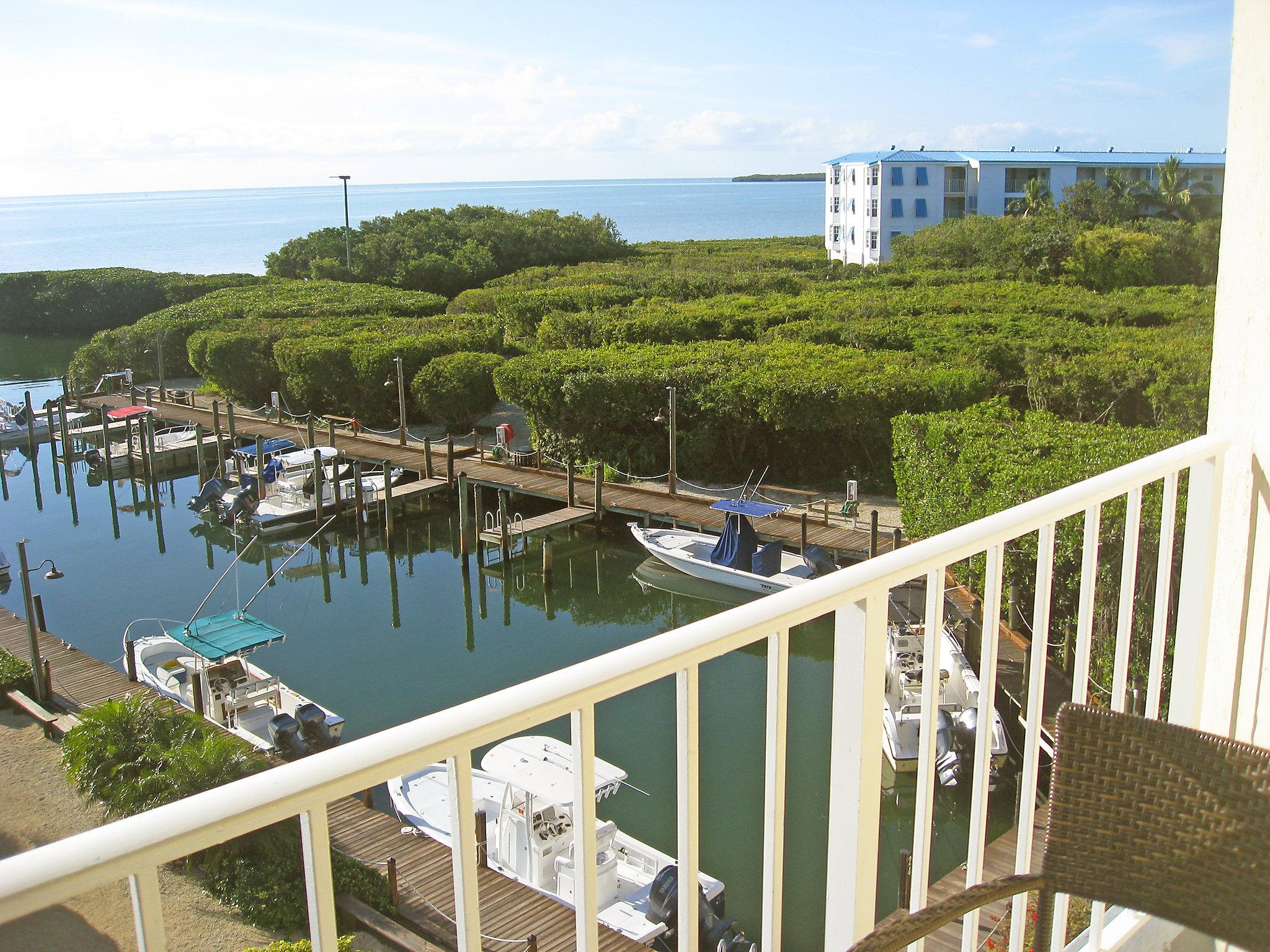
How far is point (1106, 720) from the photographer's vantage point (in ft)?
4.42

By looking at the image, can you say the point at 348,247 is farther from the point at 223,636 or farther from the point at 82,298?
the point at 223,636

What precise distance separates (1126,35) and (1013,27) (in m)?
5.37

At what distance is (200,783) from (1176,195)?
1600cm

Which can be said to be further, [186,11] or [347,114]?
[347,114]

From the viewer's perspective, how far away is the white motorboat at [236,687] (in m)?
10.4

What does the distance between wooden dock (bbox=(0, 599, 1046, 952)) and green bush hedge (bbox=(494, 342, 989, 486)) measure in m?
10.9

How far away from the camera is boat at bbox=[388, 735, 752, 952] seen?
7246 millimetres

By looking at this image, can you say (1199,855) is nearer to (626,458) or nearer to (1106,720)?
(1106,720)

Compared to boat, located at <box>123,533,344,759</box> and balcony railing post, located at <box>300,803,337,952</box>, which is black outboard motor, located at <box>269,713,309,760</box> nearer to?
boat, located at <box>123,533,344,759</box>

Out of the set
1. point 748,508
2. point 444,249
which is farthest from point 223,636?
point 444,249

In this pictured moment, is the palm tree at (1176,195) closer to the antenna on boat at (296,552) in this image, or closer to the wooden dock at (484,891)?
the wooden dock at (484,891)

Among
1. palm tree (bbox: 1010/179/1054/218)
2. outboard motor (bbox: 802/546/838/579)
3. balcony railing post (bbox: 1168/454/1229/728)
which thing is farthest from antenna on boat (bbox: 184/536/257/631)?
palm tree (bbox: 1010/179/1054/218)

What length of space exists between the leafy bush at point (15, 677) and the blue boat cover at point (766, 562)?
29.7 feet

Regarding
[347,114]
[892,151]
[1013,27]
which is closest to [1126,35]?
[1013,27]
